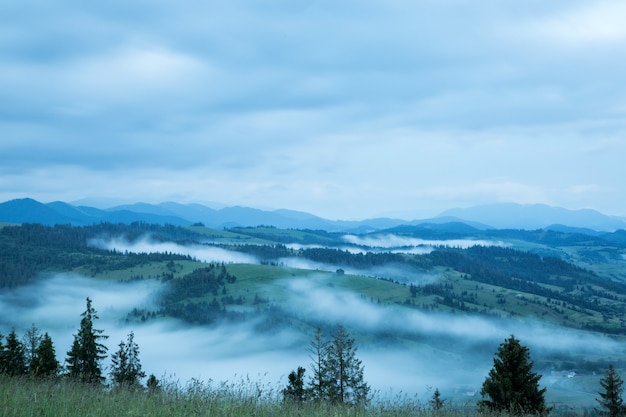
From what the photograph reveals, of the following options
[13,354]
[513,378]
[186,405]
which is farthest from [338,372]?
[186,405]

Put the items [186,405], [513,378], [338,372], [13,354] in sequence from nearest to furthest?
[186,405] < [513,378] < [338,372] < [13,354]

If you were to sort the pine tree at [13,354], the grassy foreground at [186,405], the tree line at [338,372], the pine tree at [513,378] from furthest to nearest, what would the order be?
the pine tree at [13,354], the pine tree at [513,378], the tree line at [338,372], the grassy foreground at [186,405]

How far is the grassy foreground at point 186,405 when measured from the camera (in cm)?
959

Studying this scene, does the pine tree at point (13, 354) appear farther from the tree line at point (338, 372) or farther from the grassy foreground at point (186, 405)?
the grassy foreground at point (186, 405)

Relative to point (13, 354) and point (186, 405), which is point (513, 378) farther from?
point (13, 354)

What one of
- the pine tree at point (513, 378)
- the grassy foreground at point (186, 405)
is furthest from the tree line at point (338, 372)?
the grassy foreground at point (186, 405)

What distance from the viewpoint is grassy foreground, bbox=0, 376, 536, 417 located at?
9586 millimetres

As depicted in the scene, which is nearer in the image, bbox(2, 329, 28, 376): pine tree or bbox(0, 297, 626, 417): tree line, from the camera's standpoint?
bbox(0, 297, 626, 417): tree line

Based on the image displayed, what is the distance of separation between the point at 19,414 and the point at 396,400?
8999mm

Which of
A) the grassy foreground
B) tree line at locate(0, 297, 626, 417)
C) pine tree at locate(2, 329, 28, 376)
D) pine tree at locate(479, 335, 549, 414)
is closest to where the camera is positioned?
the grassy foreground

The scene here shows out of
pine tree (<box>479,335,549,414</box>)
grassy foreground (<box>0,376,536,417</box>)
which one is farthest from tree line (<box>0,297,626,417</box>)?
grassy foreground (<box>0,376,536,417</box>)

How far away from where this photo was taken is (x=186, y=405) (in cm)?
1048

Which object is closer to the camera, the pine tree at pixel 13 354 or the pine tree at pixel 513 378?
the pine tree at pixel 513 378

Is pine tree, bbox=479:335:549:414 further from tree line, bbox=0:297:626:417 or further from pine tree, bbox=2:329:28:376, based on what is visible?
pine tree, bbox=2:329:28:376
